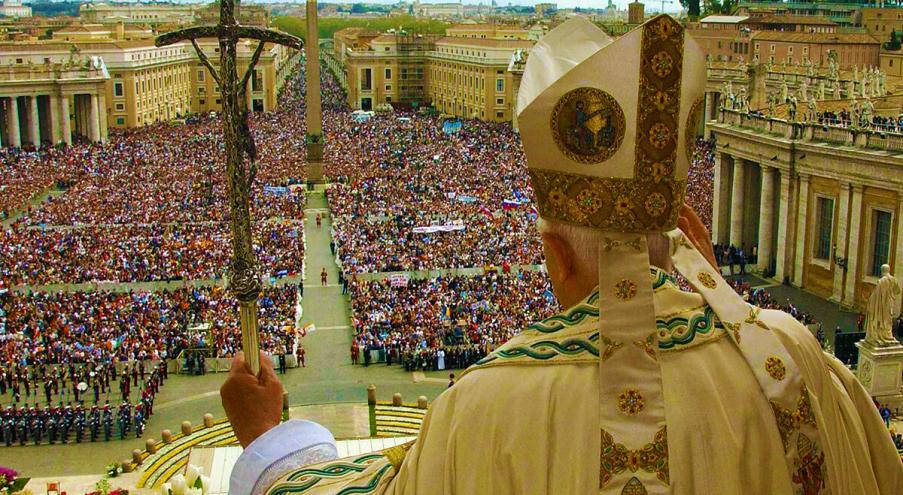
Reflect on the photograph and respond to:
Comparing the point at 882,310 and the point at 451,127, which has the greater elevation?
the point at 882,310

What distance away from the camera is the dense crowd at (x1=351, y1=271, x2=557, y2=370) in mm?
25234

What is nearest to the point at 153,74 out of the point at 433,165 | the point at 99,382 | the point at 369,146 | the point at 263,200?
the point at 369,146

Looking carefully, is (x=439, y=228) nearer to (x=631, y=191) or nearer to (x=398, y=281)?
(x=398, y=281)

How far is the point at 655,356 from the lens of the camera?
328 cm

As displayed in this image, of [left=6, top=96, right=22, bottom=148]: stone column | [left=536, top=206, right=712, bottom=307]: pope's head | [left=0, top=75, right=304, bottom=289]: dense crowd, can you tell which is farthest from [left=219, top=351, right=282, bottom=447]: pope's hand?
[left=6, top=96, right=22, bottom=148]: stone column

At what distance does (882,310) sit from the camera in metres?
20.4

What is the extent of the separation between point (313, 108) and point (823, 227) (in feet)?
96.7

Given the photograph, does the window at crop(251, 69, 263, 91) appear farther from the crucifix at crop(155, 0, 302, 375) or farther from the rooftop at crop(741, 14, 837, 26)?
the crucifix at crop(155, 0, 302, 375)

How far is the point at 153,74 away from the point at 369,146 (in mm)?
27038

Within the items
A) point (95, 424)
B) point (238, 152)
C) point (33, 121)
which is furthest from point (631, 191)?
point (33, 121)

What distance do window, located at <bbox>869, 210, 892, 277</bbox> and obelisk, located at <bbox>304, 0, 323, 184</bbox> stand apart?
2918cm

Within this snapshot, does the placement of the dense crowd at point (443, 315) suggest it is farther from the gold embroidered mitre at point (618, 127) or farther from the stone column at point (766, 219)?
the gold embroidered mitre at point (618, 127)

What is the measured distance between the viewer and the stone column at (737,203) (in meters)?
36.3

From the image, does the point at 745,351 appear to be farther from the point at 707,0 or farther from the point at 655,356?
the point at 707,0
